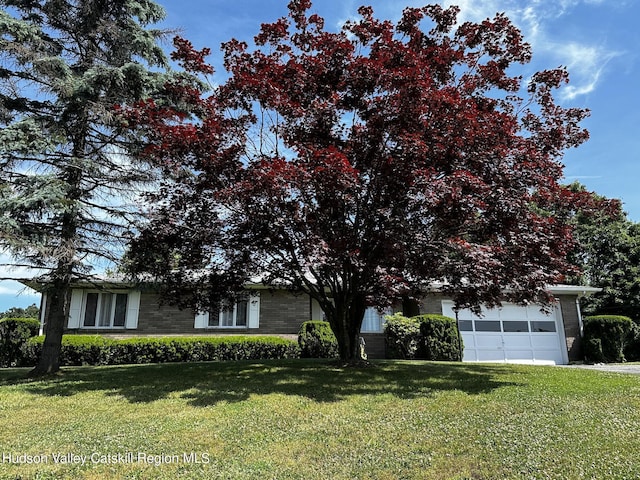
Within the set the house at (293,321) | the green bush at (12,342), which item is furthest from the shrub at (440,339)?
the green bush at (12,342)

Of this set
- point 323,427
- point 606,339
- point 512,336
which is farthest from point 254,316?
point 606,339

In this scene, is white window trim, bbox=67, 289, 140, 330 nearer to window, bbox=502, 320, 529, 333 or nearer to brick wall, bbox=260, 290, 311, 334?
brick wall, bbox=260, 290, 311, 334

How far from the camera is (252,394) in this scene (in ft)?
24.7

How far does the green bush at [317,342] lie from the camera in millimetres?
14625

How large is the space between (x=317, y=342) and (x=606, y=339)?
438 inches

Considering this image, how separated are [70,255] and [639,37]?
41.2 ft

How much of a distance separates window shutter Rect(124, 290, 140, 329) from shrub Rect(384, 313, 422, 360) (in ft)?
29.7

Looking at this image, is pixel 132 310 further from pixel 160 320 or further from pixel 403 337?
pixel 403 337

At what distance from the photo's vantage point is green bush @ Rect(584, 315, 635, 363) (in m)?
16.7

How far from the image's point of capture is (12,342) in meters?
14.3

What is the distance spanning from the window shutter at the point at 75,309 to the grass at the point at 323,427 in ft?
23.7

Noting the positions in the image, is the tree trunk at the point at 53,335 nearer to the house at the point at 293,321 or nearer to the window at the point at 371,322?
the house at the point at 293,321

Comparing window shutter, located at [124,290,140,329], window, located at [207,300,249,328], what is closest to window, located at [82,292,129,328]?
window shutter, located at [124,290,140,329]

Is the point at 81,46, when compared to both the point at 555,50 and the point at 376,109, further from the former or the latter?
the point at 555,50
